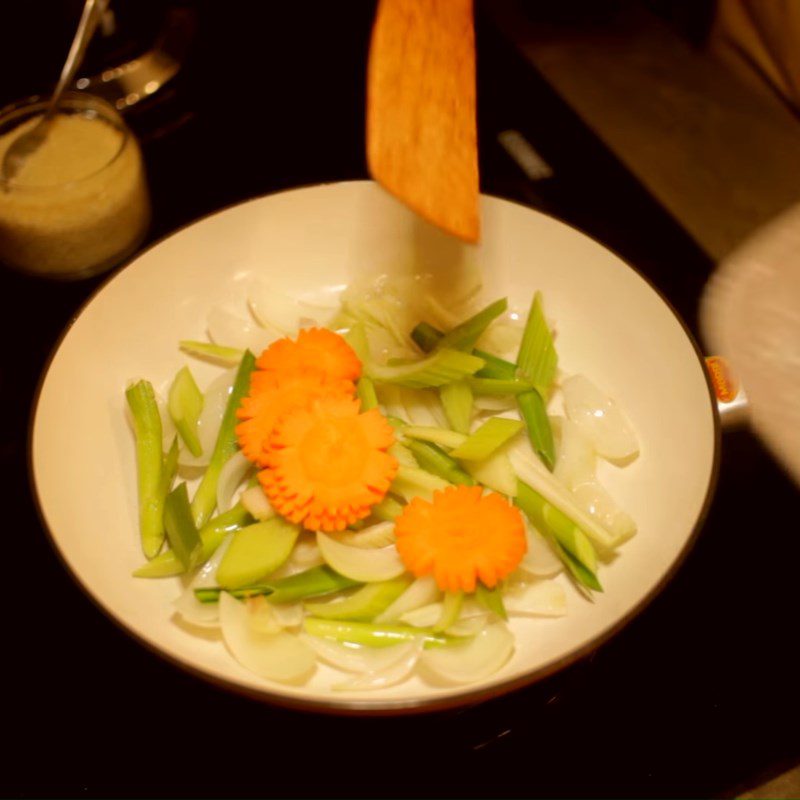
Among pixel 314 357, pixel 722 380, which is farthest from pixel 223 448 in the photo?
pixel 722 380

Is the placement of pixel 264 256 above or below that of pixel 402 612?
above

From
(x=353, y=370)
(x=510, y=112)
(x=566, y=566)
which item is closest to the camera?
(x=566, y=566)

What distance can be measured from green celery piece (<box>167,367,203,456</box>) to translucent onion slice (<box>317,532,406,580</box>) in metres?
0.22

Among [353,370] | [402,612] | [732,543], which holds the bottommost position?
[732,543]

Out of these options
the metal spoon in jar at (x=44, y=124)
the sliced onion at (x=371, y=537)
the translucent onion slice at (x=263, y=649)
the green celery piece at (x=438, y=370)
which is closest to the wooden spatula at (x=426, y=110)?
the green celery piece at (x=438, y=370)

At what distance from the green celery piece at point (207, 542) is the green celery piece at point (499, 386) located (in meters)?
0.31

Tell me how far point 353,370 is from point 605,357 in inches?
13.2

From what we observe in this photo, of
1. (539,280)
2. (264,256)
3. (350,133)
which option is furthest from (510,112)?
(264,256)

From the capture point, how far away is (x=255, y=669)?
0.79 m

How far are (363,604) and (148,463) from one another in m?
0.30

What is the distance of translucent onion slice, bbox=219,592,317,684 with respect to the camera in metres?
0.79

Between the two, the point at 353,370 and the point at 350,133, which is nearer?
the point at 353,370

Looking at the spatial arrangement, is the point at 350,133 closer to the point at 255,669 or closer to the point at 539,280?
the point at 539,280

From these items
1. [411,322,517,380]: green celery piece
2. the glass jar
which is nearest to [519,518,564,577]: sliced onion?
[411,322,517,380]: green celery piece
